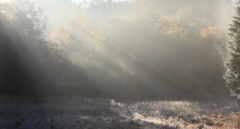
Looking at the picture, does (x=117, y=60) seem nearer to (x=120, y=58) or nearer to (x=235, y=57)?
(x=120, y=58)

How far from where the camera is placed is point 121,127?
10664 mm

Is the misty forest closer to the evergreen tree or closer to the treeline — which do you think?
the treeline

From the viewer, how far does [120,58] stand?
123ft

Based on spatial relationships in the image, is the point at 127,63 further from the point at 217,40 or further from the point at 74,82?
the point at 217,40

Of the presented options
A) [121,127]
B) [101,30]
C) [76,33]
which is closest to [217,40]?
[101,30]

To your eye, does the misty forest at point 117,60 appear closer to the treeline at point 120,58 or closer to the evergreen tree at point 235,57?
the treeline at point 120,58

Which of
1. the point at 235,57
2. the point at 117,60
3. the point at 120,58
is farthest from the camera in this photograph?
the point at 120,58

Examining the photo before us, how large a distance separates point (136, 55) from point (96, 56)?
721 centimetres

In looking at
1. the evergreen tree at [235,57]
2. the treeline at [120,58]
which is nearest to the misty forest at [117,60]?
the treeline at [120,58]

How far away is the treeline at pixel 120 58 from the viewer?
1070 inches

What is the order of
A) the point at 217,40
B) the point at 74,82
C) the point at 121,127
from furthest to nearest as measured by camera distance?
the point at 217,40, the point at 74,82, the point at 121,127

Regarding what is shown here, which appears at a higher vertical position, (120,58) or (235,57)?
(120,58)

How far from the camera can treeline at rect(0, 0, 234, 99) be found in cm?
2719

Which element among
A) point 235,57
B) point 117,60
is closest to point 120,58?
point 117,60
